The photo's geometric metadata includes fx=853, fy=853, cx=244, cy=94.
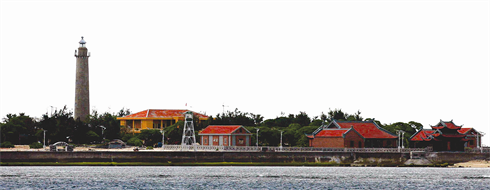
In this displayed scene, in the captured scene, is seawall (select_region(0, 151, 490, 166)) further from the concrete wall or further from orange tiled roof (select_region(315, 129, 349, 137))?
orange tiled roof (select_region(315, 129, 349, 137))

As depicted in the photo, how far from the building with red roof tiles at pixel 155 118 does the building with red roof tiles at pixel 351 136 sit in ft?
132

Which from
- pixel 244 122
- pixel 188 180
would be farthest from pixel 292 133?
pixel 188 180

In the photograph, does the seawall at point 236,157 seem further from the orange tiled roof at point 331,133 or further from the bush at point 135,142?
the bush at point 135,142

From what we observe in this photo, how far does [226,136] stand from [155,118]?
114 ft

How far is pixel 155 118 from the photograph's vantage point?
168625 mm

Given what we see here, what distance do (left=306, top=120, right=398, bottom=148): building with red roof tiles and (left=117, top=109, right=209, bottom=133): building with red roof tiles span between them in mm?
40265

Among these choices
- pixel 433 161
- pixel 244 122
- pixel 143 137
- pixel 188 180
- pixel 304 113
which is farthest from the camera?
pixel 304 113

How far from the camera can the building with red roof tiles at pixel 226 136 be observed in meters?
137

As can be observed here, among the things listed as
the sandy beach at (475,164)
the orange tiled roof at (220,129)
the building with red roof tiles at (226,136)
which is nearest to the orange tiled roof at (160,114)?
the orange tiled roof at (220,129)

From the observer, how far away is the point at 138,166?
11888 cm

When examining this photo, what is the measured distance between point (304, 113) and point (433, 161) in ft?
169

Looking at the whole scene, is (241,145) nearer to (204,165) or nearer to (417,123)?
(204,165)

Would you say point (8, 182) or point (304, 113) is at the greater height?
point (304, 113)

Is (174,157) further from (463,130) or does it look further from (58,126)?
(463,130)
